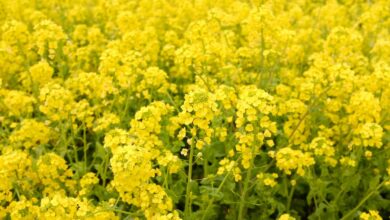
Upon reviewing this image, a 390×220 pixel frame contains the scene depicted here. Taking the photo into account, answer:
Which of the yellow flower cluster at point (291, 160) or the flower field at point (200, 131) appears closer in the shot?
the flower field at point (200, 131)

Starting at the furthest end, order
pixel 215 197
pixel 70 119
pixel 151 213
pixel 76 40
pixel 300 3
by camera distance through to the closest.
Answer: pixel 300 3
pixel 76 40
pixel 70 119
pixel 215 197
pixel 151 213

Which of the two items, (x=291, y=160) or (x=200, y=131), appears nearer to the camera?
(x=291, y=160)

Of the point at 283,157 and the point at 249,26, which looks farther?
the point at 249,26

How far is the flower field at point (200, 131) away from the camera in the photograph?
3059mm

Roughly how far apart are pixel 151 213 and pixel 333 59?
2.61 meters

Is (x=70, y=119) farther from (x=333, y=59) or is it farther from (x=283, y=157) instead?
(x=333, y=59)

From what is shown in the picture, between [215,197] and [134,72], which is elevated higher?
[134,72]

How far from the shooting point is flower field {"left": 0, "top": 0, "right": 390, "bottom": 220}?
3.06 m

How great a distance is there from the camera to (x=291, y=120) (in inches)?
159

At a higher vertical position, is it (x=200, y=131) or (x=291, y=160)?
(x=200, y=131)

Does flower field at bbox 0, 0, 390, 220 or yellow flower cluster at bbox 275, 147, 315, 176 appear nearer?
flower field at bbox 0, 0, 390, 220

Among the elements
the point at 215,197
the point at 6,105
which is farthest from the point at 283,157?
the point at 6,105

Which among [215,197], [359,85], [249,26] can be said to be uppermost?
[249,26]

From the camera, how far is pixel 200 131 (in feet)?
11.5
